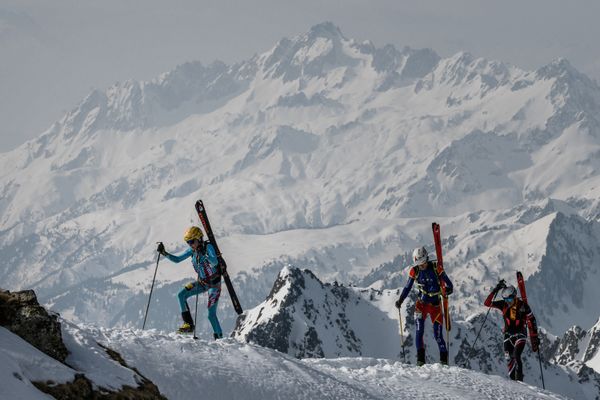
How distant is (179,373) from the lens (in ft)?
60.3

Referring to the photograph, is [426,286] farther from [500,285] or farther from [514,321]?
[514,321]

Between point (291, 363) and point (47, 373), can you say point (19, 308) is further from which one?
point (291, 363)

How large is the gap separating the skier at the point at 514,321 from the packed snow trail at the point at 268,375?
268cm

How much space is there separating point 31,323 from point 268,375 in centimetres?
666

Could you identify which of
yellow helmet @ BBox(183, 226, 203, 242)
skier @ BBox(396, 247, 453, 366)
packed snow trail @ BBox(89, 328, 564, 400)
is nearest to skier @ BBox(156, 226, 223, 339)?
yellow helmet @ BBox(183, 226, 203, 242)

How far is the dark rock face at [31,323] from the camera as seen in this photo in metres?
15.5

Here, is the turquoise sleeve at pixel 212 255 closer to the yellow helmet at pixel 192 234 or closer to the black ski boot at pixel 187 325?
the yellow helmet at pixel 192 234

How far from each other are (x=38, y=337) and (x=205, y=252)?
28.2ft

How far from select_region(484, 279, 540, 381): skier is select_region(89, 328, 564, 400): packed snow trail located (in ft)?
8.78

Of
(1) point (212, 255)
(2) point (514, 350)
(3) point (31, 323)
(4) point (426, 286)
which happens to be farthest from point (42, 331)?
(2) point (514, 350)

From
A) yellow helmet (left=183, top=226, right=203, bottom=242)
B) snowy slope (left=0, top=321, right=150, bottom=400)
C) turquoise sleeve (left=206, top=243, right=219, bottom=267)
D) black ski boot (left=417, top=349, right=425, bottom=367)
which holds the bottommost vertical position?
black ski boot (left=417, top=349, right=425, bottom=367)

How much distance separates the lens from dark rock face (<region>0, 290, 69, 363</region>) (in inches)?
609

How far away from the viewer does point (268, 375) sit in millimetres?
20500

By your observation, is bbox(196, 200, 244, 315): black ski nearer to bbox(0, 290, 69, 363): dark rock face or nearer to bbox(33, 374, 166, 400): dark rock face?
bbox(33, 374, 166, 400): dark rock face
